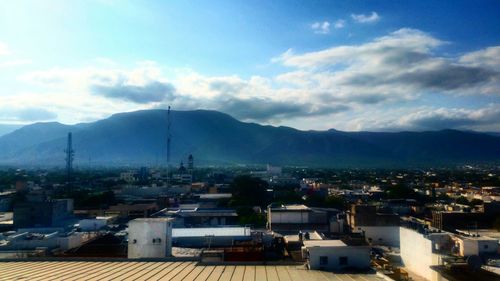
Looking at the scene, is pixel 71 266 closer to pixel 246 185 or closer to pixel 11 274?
pixel 11 274

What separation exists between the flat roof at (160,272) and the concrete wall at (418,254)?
21.8ft

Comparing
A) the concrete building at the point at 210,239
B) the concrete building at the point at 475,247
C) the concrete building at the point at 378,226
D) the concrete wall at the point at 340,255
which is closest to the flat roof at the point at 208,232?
the concrete building at the point at 210,239

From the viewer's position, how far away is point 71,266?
42.3 feet

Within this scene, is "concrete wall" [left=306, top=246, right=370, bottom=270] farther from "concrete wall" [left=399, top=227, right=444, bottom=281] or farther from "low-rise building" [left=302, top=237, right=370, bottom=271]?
"concrete wall" [left=399, top=227, right=444, bottom=281]

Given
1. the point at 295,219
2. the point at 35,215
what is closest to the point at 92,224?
the point at 35,215

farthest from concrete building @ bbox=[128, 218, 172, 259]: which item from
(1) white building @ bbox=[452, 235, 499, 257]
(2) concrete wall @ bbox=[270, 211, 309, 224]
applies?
(2) concrete wall @ bbox=[270, 211, 309, 224]

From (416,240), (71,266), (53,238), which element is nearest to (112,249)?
(53,238)

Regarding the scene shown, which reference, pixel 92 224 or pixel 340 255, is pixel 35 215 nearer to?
pixel 92 224

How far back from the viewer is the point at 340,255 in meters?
13.1

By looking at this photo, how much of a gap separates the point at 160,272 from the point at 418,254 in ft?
39.3

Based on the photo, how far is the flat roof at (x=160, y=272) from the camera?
1107 centimetres

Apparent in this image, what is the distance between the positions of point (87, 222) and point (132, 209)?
1044 cm

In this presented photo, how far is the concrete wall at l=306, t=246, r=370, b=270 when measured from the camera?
1298 cm

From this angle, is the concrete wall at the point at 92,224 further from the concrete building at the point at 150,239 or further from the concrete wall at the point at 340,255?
the concrete wall at the point at 340,255
